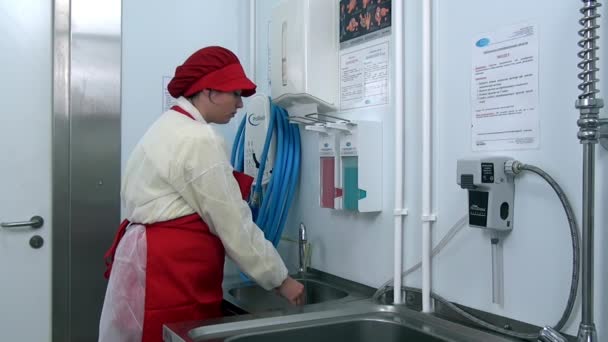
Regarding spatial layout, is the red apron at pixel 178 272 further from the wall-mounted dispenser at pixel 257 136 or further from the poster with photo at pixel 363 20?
the poster with photo at pixel 363 20

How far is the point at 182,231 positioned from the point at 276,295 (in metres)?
0.51

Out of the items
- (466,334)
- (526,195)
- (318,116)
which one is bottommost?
(466,334)

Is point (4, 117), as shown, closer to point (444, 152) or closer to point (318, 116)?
point (318, 116)

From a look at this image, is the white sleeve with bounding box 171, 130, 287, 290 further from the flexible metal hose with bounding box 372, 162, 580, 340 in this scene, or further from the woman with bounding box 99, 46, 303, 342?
the flexible metal hose with bounding box 372, 162, 580, 340

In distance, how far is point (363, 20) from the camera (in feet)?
5.32

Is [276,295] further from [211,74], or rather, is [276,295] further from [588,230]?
[588,230]

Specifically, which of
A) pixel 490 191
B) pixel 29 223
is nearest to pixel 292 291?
pixel 490 191

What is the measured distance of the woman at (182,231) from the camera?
4.64 ft

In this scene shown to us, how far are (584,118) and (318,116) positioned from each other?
0.94m

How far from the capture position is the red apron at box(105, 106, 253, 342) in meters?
1.42

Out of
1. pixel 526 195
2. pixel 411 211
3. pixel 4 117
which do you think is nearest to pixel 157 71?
pixel 4 117

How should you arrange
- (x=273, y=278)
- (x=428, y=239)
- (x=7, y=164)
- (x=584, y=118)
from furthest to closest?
(x=7, y=164)
(x=273, y=278)
(x=428, y=239)
(x=584, y=118)

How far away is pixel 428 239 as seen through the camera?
52.7 inches

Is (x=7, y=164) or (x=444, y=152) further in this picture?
(x=7, y=164)
